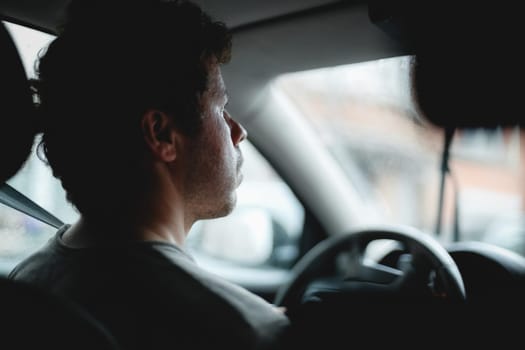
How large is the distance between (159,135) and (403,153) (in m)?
2.89

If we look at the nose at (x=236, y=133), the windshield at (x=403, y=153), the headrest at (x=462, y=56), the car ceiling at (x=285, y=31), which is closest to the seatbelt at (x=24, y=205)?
the car ceiling at (x=285, y=31)

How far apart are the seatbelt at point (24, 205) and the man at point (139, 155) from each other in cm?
29

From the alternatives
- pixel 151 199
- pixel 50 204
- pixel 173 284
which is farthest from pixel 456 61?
pixel 50 204

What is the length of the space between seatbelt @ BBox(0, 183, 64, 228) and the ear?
1.97 feet

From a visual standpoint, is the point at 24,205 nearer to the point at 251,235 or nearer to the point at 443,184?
the point at 443,184

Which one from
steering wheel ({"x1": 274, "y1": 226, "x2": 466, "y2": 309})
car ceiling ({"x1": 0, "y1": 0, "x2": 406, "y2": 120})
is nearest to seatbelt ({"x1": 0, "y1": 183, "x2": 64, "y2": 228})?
car ceiling ({"x1": 0, "y1": 0, "x2": 406, "y2": 120})

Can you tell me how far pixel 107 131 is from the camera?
1693mm

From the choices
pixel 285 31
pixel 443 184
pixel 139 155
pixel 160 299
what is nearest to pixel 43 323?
pixel 160 299

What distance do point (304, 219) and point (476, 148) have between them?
1.26 m

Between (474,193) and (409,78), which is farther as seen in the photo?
(474,193)

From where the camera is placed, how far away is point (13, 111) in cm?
163

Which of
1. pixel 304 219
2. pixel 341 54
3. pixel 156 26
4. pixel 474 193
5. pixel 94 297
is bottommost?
pixel 474 193

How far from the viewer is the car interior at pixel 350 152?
1.71m

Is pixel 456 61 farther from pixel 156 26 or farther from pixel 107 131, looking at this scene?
pixel 107 131
